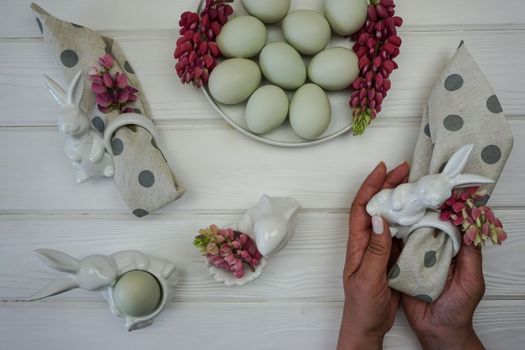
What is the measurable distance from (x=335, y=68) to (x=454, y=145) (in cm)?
20

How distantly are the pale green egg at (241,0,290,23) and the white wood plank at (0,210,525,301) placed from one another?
1.01 feet

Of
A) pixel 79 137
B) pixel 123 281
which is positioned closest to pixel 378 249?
pixel 123 281

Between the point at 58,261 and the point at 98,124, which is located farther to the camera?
the point at 98,124

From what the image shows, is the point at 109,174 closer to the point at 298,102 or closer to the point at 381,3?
the point at 298,102

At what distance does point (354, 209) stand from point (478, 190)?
6.8 inches

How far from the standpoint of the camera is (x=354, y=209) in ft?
2.06

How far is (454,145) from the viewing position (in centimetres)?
59

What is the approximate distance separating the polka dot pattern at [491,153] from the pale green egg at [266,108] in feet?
0.95

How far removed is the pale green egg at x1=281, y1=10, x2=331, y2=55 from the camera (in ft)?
1.99

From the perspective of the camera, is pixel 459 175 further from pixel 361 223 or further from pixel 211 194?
pixel 211 194

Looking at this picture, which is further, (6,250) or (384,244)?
(6,250)

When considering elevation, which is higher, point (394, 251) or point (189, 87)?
point (189, 87)

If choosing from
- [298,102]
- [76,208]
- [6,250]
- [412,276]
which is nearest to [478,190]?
[412,276]

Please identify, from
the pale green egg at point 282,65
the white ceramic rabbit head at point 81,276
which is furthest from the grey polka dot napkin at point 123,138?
→ the pale green egg at point 282,65
